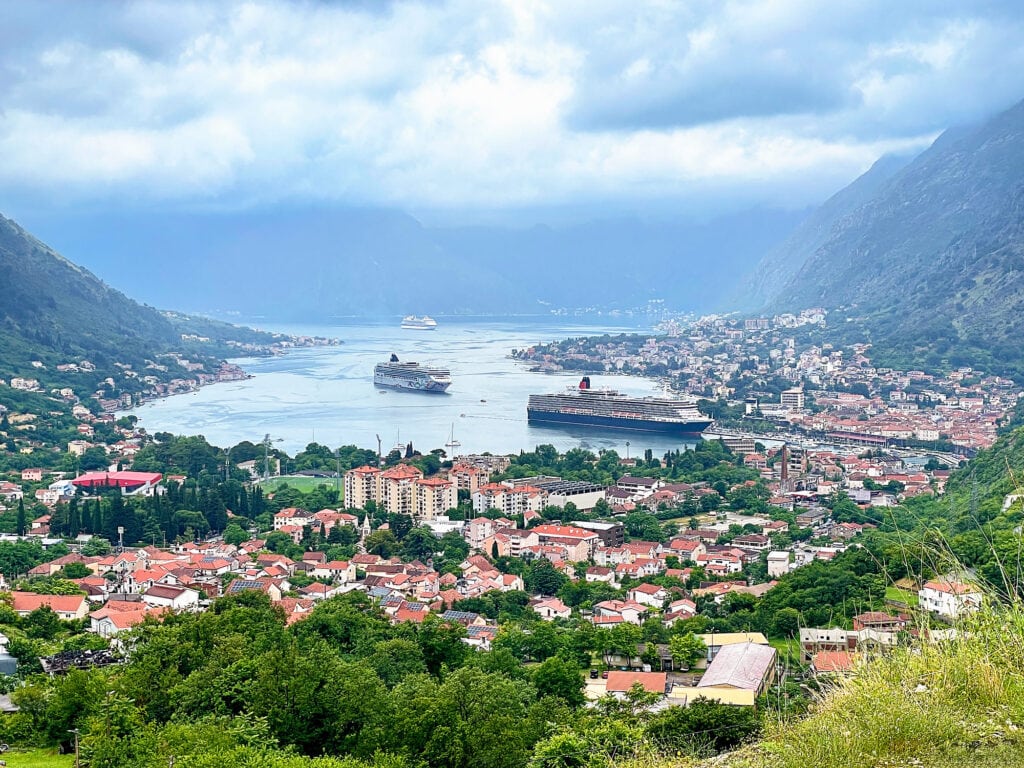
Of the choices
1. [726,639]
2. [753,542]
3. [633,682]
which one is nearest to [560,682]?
[633,682]

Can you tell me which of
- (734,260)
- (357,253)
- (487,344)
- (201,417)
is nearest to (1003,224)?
(487,344)

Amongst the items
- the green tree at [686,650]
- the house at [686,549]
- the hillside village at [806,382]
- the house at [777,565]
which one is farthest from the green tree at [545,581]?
the hillside village at [806,382]

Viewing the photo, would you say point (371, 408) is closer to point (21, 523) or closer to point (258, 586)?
point (21, 523)

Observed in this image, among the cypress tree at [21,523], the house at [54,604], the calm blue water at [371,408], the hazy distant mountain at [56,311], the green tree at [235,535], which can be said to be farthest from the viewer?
the hazy distant mountain at [56,311]

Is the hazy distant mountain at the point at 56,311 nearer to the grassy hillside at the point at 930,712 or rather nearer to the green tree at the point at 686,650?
Answer: the green tree at the point at 686,650

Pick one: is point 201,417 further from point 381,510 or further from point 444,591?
Result: point 444,591

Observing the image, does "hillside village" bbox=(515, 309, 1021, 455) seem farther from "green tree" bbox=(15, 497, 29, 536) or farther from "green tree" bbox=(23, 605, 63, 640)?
"green tree" bbox=(23, 605, 63, 640)
